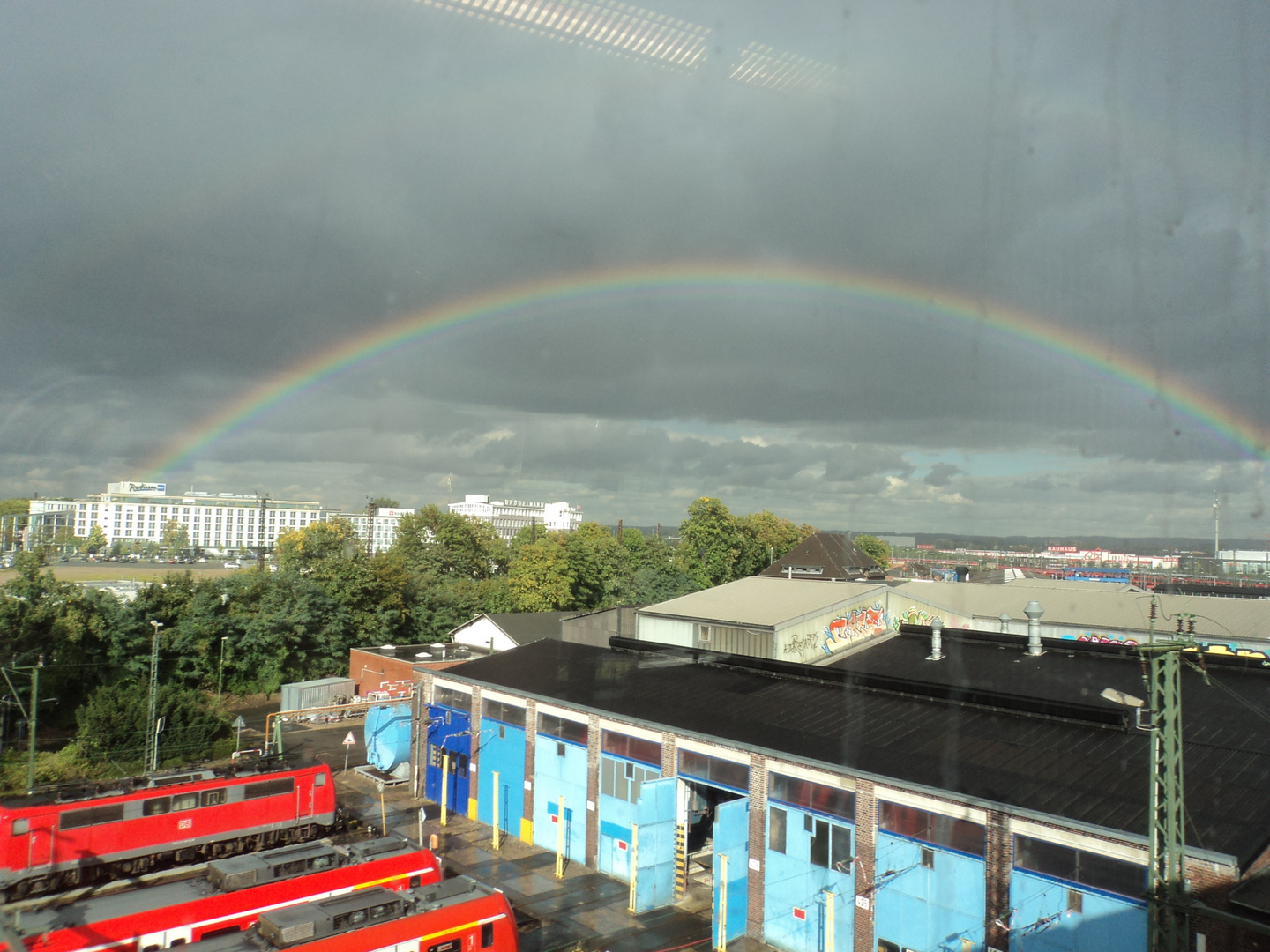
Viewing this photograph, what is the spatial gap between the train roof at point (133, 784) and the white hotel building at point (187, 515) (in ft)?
211

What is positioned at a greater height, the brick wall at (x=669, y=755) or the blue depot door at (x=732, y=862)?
the brick wall at (x=669, y=755)

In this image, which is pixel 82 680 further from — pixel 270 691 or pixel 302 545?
pixel 302 545

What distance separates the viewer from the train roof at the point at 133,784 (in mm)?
17016

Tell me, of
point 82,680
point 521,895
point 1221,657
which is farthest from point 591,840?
point 82,680

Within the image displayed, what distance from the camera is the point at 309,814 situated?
2069 cm

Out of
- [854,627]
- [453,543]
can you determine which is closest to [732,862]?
[854,627]

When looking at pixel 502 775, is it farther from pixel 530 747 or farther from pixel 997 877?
pixel 997 877

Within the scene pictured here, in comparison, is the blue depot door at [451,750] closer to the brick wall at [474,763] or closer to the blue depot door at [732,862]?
the brick wall at [474,763]

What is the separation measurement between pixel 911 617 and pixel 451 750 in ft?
57.1

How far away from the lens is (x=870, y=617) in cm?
2766

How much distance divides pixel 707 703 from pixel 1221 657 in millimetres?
12452

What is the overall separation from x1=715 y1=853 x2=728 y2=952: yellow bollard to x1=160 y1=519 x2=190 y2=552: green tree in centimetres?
9921

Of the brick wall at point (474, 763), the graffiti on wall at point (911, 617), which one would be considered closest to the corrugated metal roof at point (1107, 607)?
the graffiti on wall at point (911, 617)

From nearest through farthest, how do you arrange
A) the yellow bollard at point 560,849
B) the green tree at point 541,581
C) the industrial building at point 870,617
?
the yellow bollard at point 560,849 < the industrial building at point 870,617 < the green tree at point 541,581
